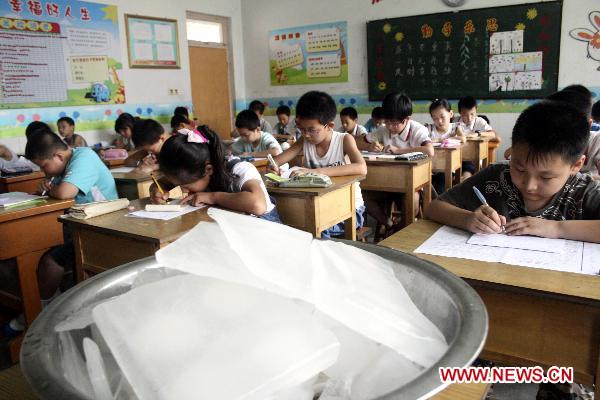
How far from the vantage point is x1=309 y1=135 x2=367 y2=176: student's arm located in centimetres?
267

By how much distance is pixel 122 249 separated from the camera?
1.77 m

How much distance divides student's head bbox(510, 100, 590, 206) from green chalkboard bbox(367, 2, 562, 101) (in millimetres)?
4691

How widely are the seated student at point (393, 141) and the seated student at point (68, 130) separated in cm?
305

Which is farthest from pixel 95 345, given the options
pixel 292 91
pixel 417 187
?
pixel 292 91

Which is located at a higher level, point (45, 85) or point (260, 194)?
point (45, 85)

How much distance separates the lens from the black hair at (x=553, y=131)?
1.26 meters

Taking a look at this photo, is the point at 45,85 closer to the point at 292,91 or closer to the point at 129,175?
the point at 129,175

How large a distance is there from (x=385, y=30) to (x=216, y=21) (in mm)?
2496

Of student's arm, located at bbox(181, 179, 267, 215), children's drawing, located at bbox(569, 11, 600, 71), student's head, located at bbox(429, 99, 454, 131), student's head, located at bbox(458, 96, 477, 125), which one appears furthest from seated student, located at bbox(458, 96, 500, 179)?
student's arm, located at bbox(181, 179, 267, 215)

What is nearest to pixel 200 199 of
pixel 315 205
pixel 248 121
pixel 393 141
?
pixel 315 205

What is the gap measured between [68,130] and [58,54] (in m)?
0.82

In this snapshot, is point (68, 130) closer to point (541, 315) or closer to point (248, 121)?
point (248, 121)

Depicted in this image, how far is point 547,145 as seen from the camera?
1259 mm

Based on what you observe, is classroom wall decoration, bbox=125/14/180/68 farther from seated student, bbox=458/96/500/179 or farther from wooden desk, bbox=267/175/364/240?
wooden desk, bbox=267/175/364/240
